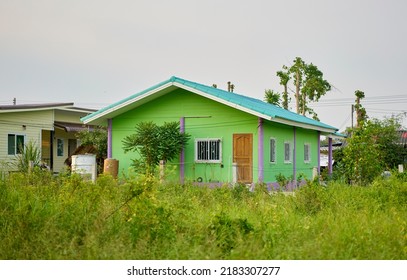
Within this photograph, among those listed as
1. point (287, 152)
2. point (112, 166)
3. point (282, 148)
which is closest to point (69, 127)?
point (112, 166)

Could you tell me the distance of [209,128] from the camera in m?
16.3

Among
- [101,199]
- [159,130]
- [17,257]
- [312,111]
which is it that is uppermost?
[312,111]

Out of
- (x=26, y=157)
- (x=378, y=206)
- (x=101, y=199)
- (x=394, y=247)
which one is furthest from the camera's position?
(x=26, y=157)

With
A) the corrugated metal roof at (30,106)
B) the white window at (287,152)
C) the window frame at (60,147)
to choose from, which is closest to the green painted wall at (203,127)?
the white window at (287,152)

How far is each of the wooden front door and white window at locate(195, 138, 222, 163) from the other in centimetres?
52

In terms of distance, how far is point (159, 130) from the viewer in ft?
51.9

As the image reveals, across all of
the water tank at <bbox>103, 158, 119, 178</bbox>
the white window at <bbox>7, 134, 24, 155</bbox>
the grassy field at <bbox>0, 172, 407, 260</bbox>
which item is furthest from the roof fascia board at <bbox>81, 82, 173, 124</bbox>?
the grassy field at <bbox>0, 172, 407, 260</bbox>

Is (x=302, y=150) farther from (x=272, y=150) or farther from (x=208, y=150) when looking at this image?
(x=208, y=150)

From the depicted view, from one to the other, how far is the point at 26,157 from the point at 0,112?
538 centimetres

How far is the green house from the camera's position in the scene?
15.6 metres

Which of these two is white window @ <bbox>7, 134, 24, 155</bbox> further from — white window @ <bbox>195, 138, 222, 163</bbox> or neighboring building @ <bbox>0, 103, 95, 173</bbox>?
white window @ <bbox>195, 138, 222, 163</bbox>

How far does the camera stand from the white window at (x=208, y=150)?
637 inches
